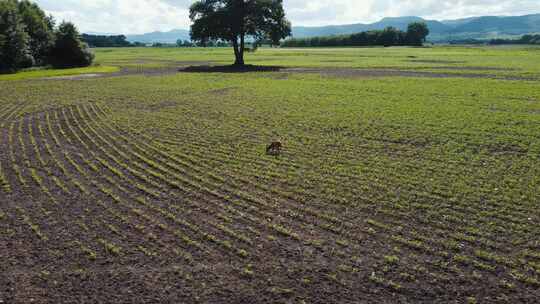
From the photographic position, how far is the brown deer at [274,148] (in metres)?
15.7

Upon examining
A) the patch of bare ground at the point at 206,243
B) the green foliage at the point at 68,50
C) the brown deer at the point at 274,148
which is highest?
the green foliage at the point at 68,50

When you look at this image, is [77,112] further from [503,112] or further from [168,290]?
[503,112]

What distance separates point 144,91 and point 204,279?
1106 inches

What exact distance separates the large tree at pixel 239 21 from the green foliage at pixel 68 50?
60.6 ft

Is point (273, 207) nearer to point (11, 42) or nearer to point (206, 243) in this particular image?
point (206, 243)

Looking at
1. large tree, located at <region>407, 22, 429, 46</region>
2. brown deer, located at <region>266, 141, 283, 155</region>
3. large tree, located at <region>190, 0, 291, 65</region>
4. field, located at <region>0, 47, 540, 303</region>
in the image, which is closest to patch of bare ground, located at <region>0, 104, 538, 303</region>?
field, located at <region>0, 47, 540, 303</region>

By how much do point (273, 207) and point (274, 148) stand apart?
5223 mm

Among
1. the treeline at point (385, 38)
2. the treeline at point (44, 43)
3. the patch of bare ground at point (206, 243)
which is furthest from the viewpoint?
the treeline at point (385, 38)

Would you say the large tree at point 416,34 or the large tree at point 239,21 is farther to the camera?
the large tree at point 416,34

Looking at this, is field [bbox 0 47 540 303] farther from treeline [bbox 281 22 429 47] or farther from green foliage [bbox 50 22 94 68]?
treeline [bbox 281 22 429 47]

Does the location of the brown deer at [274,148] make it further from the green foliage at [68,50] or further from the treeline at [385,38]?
the treeline at [385,38]

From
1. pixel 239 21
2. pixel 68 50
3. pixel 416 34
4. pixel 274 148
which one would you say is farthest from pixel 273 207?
pixel 416 34

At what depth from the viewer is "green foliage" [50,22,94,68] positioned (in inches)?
2510

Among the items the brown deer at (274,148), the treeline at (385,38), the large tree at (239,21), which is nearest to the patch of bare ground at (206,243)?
the brown deer at (274,148)
